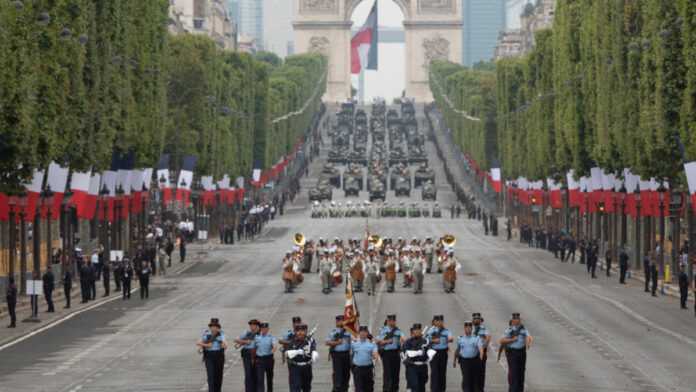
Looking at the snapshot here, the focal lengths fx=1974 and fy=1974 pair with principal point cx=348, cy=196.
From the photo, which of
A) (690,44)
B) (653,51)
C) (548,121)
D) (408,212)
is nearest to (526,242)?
(548,121)

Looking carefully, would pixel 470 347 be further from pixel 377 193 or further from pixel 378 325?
pixel 377 193

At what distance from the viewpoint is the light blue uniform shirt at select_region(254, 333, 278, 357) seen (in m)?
38.2

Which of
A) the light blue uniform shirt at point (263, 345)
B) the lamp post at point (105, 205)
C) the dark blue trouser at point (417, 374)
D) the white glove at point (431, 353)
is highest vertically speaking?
the lamp post at point (105, 205)

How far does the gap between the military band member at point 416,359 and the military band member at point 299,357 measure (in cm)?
187

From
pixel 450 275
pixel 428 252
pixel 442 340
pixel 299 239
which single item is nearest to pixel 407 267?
pixel 450 275

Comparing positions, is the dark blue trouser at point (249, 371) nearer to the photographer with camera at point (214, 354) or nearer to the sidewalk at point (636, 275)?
the photographer with camera at point (214, 354)

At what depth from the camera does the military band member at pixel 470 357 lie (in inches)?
1503

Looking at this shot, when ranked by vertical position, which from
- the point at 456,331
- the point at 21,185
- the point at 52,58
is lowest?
the point at 456,331

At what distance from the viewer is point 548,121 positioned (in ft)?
413

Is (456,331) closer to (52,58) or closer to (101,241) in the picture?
(52,58)

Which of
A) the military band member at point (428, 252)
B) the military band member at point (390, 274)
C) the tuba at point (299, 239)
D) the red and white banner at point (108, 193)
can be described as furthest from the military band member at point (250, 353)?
the military band member at point (428, 252)

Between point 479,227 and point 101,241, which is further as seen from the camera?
point 479,227

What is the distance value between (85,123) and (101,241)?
53.2 ft

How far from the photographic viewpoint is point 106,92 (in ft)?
277
